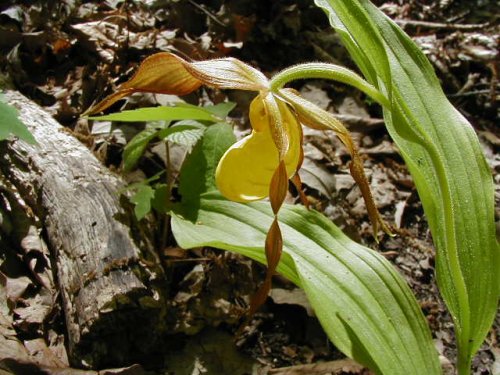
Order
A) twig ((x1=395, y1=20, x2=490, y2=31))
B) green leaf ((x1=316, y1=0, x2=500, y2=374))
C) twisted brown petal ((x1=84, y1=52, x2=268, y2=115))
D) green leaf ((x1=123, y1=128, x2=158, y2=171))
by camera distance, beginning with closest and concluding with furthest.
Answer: twisted brown petal ((x1=84, y1=52, x2=268, y2=115))
green leaf ((x1=316, y1=0, x2=500, y2=374))
green leaf ((x1=123, y1=128, x2=158, y2=171))
twig ((x1=395, y1=20, x2=490, y2=31))

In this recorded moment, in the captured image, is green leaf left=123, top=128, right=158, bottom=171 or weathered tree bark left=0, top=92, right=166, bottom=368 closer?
weathered tree bark left=0, top=92, right=166, bottom=368

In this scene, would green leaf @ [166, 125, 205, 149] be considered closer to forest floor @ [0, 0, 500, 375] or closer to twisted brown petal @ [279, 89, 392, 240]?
forest floor @ [0, 0, 500, 375]

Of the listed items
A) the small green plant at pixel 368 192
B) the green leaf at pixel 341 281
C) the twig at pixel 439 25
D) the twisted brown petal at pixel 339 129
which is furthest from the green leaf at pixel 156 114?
the twig at pixel 439 25

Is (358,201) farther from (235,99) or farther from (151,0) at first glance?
(151,0)

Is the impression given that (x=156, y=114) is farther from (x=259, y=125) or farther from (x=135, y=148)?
(x=259, y=125)

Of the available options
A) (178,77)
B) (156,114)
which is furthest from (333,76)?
(156,114)

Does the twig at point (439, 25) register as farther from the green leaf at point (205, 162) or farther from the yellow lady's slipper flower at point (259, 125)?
the yellow lady's slipper flower at point (259, 125)

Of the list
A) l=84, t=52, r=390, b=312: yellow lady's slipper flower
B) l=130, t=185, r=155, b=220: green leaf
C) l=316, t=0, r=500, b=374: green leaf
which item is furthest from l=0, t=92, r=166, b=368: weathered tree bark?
l=316, t=0, r=500, b=374: green leaf
